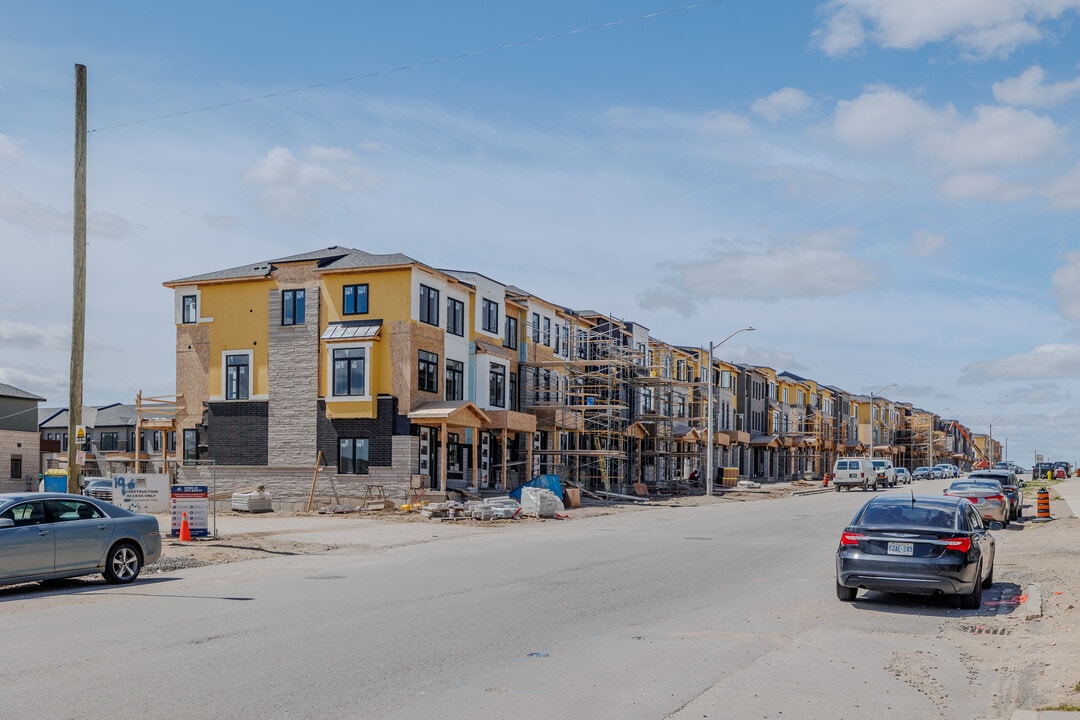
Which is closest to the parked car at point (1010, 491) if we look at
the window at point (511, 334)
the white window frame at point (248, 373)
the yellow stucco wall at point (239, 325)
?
the window at point (511, 334)

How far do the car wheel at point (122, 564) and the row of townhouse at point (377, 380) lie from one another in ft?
53.0

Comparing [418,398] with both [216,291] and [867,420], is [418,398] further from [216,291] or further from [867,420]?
[867,420]

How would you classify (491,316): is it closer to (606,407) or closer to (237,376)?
(606,407)

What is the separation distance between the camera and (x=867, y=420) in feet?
423

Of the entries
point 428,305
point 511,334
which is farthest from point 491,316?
point 428,305

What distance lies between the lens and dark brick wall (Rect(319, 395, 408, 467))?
3816 centimetres

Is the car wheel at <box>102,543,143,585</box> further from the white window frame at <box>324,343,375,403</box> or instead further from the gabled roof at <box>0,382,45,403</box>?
the gabled roof at <box>0,382,45,403</box>

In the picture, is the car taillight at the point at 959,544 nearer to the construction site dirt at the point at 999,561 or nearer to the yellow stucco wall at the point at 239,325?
the construction site dirt at the point at 999,561

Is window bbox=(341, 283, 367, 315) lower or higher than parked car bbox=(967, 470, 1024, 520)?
higher

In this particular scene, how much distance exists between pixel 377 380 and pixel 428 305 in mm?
3527

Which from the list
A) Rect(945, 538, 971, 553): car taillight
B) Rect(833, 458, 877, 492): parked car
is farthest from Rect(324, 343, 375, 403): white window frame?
Rect(833, 458, 877, 492): parked car

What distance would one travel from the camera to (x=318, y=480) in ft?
128

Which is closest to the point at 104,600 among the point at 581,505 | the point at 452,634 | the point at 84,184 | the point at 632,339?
the point at 452,634

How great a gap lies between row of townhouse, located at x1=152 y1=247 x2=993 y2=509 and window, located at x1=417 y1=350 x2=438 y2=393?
0.08 meters
